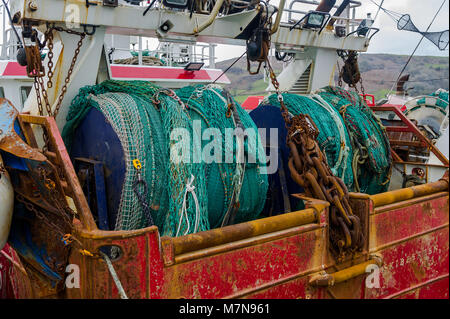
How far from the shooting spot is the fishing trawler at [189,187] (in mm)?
2820

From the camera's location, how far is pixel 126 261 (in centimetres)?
252

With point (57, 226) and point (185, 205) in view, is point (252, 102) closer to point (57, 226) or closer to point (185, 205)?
point (185, 205)

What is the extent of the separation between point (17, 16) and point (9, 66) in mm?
5284

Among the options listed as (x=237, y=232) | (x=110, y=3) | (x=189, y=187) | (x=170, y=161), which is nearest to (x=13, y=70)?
(x=110, y=3)

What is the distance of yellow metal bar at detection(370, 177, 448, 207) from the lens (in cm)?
365

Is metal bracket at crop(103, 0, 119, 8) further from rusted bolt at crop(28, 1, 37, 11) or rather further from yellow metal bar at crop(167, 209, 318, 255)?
yellow metal bar at crop(167, 209, 318, 255)

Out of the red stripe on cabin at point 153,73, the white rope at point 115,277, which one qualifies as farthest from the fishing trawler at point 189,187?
the red stripe on cabin at point 153,73

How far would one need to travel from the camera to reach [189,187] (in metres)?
3.31

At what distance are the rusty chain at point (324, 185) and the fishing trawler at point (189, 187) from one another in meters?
0.01

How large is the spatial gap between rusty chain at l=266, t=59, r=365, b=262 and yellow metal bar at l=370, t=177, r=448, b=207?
30cm

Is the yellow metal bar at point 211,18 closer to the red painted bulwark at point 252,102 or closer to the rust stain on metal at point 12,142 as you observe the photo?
the rust stain on metal at point 12,142
